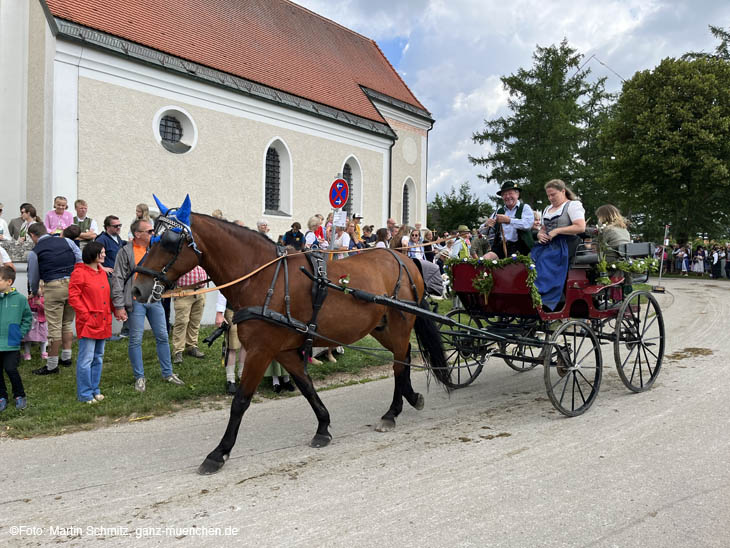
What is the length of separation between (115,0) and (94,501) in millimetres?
16791

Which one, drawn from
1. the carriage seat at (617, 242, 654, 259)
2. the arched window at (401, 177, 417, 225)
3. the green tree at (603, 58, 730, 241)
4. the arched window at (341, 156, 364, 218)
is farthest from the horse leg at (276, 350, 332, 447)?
the green tree at (603, 58, 730, 241)

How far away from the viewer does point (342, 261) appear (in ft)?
17.2

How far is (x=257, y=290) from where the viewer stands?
15.1ft

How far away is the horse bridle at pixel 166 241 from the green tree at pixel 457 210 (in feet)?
115

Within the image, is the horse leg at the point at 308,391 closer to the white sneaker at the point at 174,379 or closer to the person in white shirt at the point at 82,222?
the white sneaker at the point at 174,379

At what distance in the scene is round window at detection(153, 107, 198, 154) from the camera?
54.6 ft

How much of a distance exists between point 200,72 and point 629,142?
25.6 meters

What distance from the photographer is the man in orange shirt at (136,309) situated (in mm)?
6398

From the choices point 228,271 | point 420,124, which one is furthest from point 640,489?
point 420,124

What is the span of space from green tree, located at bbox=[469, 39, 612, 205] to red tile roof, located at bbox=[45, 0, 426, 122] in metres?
13.8

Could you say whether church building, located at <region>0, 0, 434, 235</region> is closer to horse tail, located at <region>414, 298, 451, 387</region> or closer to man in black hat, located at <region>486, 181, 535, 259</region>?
horse tail, located at <region>414, 298, 451, 387</region>

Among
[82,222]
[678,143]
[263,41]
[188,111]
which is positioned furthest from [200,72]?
[678,143]

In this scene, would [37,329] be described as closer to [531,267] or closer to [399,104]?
[531,267]

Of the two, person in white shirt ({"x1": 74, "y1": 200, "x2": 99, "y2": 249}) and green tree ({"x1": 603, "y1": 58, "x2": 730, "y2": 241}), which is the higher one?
green tree ({"x1": 603, "y1": 58, "x2": 730, "y2": 241})
